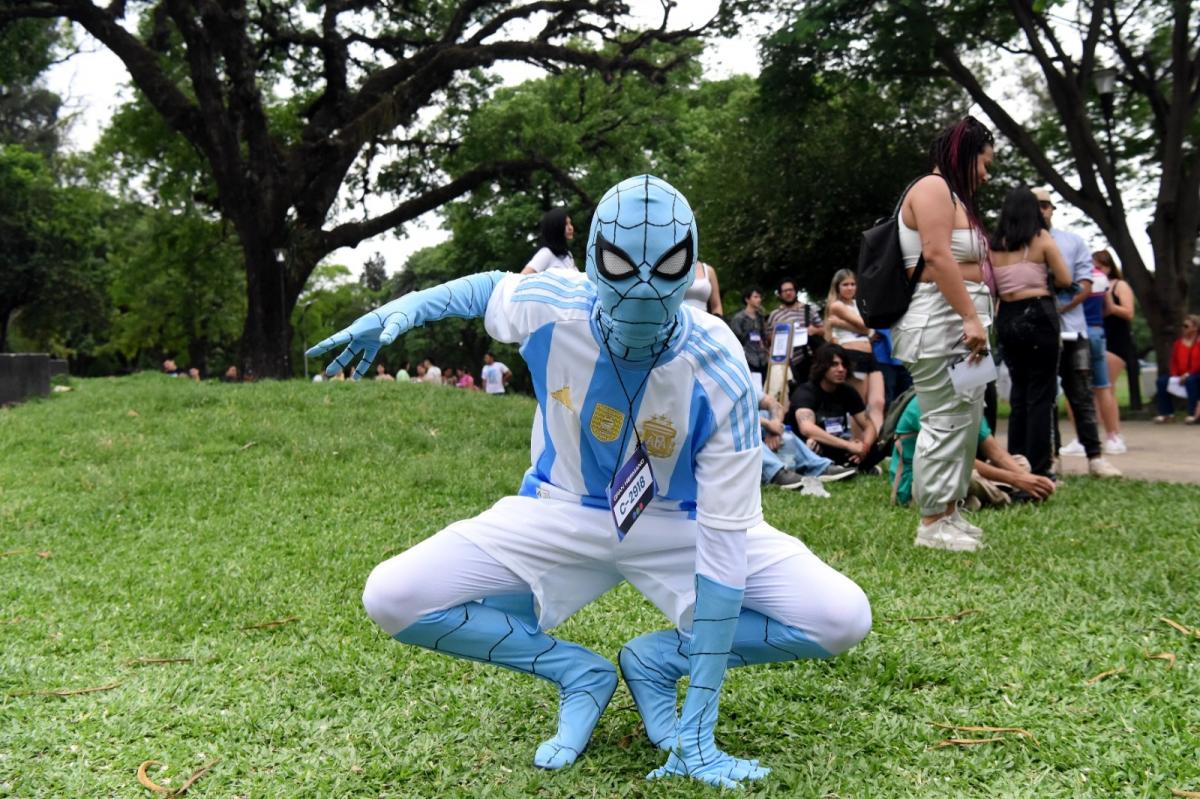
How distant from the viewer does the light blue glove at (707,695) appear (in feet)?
8.63

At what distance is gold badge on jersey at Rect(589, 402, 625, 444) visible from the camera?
2750 millimetres

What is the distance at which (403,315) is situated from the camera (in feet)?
8.93

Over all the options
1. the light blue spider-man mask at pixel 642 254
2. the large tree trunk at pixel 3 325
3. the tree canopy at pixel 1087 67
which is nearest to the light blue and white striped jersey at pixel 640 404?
the light blue spider-man mask at pixel 642 254

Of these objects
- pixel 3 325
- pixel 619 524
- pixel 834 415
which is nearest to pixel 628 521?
pixel 619 524

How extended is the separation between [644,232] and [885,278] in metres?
3.07

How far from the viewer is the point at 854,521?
19.7ft

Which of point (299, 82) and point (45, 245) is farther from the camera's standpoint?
point (45, 245)

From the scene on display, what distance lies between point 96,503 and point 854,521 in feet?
16.4

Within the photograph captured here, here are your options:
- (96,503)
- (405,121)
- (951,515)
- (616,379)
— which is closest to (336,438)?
(96,503)

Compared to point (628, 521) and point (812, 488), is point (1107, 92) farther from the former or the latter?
point (628, 521)

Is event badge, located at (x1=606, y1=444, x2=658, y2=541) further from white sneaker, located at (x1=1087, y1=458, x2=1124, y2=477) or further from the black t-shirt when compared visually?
white sneaker, located at (x1=1087, y1=458, x2=1124, y2=477)

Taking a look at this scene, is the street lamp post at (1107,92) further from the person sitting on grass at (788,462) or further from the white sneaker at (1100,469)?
the person sitting on grass at (788,462)

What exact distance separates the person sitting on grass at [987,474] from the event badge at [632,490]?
13.7 feet

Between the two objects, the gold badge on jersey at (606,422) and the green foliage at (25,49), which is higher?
the green foliage at (25,49)
